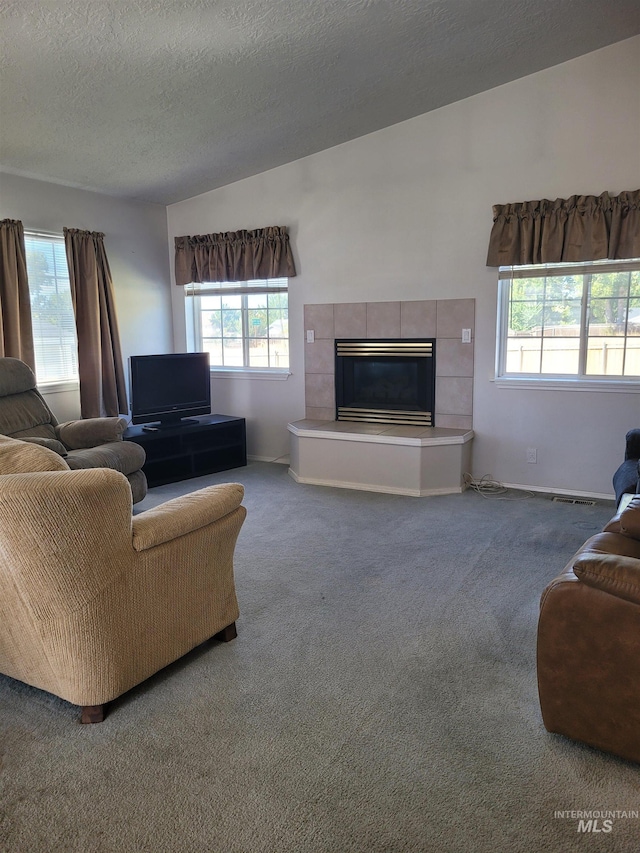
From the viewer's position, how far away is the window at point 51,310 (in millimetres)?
4811

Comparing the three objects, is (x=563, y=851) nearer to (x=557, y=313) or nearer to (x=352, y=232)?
(x=557, y=313)

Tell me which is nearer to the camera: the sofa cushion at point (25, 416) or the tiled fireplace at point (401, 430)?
the sofa cushion at point (25, 416)

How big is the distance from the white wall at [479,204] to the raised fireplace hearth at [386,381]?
384 mm

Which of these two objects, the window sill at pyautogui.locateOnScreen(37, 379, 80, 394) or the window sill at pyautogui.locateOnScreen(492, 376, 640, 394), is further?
the window sill at pyautogui.locateOnScreen(37, 379, 80, 394)

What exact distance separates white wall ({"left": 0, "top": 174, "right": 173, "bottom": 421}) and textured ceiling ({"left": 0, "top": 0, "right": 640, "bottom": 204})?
0.19 m

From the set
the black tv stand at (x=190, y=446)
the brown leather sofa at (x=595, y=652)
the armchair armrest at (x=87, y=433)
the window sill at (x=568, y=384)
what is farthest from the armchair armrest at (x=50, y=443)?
the window sill at (x=568, y=384)

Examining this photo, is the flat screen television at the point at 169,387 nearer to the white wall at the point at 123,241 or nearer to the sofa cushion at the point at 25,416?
the white wall at the point at 123,241

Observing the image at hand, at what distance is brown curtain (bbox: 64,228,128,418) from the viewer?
198 inches

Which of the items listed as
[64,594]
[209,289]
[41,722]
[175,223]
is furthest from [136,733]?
[175,223]

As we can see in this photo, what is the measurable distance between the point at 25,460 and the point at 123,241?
411 centimetres

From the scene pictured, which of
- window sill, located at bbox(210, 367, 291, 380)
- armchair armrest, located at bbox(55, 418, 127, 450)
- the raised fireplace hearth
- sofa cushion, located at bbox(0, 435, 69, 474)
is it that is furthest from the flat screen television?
sofa cushion, located at bbox(0, 435, 69, 474)

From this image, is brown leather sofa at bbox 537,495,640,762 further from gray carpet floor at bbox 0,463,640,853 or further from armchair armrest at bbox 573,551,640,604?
gray carpet floor at bbox 0,463,640,853

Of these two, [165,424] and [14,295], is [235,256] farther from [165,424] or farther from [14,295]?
[14,295]

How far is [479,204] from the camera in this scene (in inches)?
180
